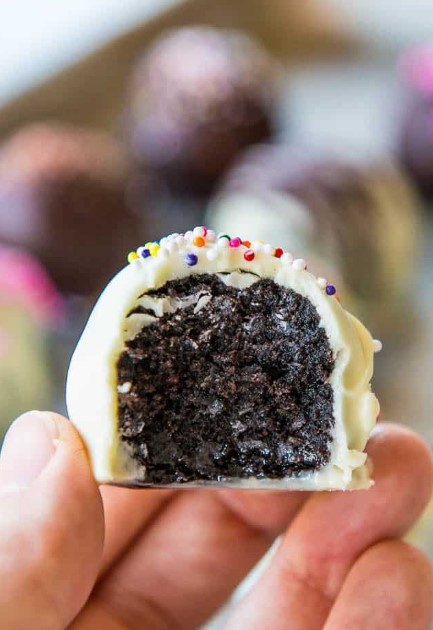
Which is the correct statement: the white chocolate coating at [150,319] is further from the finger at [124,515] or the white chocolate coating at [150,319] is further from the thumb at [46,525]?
the finger at [124,515]

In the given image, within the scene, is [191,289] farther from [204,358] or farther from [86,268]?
[86,268]

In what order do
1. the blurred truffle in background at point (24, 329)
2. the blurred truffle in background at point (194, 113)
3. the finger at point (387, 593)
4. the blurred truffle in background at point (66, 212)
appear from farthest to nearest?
the blurred truffle in background at point (194, 113) < the blurred truffle in background at point (66, 212) < the blurred truffle in background at point (24, 329) < the finger at point (387, 593)

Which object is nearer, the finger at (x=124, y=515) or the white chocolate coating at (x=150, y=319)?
the white chocolate coating at (x=150, y=319)

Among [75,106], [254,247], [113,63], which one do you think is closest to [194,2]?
[113,63]

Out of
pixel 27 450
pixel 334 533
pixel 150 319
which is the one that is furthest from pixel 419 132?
pixel 27 450

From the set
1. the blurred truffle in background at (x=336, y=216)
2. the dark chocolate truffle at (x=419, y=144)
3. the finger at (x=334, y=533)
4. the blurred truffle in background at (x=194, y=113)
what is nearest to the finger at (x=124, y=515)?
the finger at (x=334, y=533)

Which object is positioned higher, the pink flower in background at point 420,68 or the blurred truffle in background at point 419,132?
the pink flower in background at point 420,68
